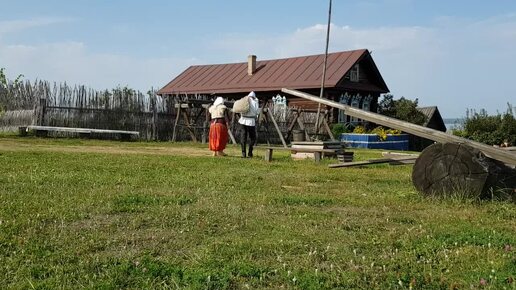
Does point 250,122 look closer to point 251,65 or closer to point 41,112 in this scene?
point 41,112

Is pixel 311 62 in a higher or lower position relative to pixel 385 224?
higher

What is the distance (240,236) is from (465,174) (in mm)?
3309

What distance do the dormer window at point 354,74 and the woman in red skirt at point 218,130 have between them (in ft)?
70.3

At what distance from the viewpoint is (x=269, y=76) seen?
35000mm

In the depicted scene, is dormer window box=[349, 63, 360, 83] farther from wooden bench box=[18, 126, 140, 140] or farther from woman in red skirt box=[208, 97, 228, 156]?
woman in red skirt box=[208, 97, 228, 156]

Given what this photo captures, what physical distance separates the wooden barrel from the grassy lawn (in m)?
0.20

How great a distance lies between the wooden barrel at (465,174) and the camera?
21.2ft

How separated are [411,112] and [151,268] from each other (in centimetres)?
3501

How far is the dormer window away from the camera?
35.0m

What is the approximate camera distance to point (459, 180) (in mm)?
6539

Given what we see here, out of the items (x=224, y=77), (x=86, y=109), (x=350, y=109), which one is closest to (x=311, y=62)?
(x=224, y=77)

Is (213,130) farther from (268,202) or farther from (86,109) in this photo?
(86,109)

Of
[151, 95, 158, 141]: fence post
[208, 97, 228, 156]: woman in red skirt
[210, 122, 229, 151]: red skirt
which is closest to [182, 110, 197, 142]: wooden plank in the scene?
[151, 95, 158, 141]: fence post

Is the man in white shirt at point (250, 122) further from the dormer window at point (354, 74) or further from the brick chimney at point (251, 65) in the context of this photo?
the brick chimney at point (251, 65)
